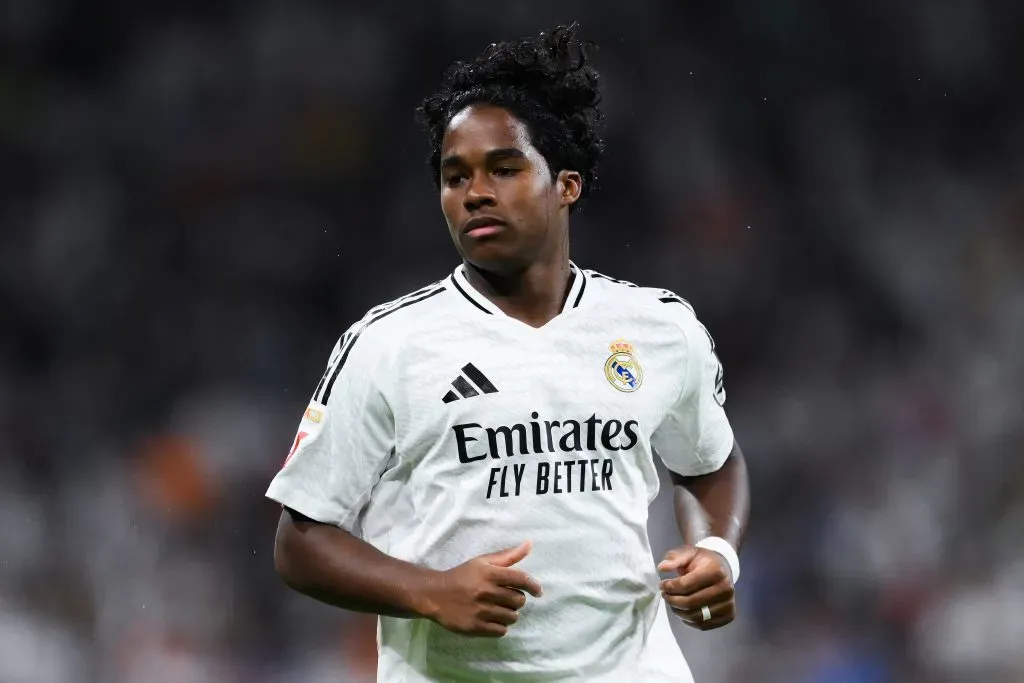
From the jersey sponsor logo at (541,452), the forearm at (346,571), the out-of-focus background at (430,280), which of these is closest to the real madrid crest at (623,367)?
the jersey sponsor logo at (541,452)

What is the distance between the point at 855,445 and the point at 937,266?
1.20 m

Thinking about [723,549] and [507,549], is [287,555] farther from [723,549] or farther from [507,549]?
[723,549]

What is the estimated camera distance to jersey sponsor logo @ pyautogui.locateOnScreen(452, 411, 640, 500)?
256 centimetres

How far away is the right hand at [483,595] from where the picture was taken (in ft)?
7.63

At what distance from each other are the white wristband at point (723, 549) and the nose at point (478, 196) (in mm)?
883

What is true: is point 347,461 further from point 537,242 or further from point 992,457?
point 992,457

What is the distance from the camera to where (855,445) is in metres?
5.96

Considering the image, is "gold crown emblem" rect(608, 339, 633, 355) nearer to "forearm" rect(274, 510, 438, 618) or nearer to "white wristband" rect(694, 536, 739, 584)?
"white wristband" rect(694, 536, 739, 584)

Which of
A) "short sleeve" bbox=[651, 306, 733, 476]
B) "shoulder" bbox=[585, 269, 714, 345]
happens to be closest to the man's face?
"shoulder" bbox=[585, 269, 714, 345]

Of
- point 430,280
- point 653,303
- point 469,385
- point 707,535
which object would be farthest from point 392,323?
point 430,280

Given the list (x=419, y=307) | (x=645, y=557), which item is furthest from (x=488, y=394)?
(x=645, y=557)

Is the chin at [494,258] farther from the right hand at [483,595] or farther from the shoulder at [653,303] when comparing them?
the right hand at [483,595]

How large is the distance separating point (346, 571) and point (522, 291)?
2.43 feet

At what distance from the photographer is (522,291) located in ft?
9.20
